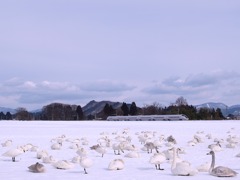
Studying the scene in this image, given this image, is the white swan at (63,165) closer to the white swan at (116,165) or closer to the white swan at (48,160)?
the white swan at (48,160)

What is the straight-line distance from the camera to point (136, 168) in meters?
10.8

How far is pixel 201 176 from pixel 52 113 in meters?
83.4

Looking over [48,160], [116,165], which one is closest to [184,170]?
[116,165]

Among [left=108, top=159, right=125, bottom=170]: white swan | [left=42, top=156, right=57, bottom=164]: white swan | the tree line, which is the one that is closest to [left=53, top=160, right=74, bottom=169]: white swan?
[left=42, top=156, right=57, bottom=164]: white swan

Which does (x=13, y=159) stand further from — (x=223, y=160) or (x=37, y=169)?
(x=223, y=160)

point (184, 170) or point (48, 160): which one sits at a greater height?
point (48, 160)

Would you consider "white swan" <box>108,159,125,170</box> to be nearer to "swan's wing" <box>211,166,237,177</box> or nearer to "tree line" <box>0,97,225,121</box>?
"swan's wing" <box>211,166,237,177</box>

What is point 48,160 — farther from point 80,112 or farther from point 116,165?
point 80,112

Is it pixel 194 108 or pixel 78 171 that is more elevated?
pixel 194 108

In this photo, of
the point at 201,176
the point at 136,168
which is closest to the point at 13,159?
the point at 136,168

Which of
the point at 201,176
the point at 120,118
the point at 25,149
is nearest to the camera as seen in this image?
the point at 201,176

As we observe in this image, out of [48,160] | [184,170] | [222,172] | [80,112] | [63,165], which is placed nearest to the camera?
[222,172]

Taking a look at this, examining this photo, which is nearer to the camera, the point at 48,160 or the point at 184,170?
the point at 184,170

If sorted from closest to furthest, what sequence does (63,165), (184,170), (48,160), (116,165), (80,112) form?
(184,170)
(116,165)
(63,165)
(48,160)
(80,112)
